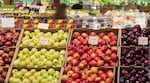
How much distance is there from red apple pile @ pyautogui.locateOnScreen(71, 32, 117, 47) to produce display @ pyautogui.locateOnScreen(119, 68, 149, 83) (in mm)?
626

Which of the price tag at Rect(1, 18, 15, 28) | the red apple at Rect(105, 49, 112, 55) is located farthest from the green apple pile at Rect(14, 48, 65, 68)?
the price tag at Rect(1, 18, 15, 28)

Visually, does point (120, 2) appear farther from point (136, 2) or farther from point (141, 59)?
point (141, 59)

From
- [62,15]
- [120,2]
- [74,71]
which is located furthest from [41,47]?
[120,2]

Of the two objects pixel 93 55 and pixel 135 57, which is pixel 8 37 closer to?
pixel 93 55

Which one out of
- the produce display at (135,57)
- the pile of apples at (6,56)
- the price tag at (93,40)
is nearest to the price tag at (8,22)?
the pile of apples at (6,56)

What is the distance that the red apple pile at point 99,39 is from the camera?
18.6 ft

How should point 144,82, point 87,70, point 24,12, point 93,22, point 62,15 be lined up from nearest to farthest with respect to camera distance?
point 144,82, point 87,70, point 93,22, point 62,15, point 24,12

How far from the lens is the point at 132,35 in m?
5.64

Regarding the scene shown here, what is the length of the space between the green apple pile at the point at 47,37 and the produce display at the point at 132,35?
0.83 m

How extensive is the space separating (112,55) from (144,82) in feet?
2.13

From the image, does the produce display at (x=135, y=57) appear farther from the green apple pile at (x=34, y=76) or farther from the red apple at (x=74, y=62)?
the green apple pile at (x=34, y=76)

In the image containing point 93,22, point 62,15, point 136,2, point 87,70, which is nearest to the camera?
point 87,70

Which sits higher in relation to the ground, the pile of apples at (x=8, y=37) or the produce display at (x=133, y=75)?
the pile of apples at (x=8, y=37)

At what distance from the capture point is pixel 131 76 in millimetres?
5031
